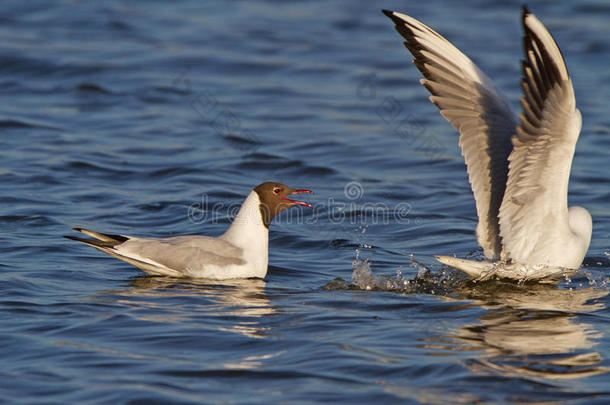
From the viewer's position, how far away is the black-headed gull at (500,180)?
7.30 meters

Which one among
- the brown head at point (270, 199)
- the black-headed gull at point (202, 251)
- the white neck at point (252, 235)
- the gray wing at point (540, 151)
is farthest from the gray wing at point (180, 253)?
the gray wing at point (540, 151)

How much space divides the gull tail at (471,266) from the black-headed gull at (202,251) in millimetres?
1602

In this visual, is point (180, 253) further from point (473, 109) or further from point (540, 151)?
point (540, 151)

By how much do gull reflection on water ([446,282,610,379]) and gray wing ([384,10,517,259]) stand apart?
2.01 feet

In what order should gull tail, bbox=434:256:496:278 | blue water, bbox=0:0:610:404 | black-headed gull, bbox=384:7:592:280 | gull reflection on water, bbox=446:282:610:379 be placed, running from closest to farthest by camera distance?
blue water, bbox=0:0:610:404, gull reflection on water, bbox=446:282:610:379, black-headed gull, bbox=384:7:592:280, gull tail, bbox=434:256:496:278

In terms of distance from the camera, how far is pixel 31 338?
635cm

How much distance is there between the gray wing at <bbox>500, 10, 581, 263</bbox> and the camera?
21.8 feet

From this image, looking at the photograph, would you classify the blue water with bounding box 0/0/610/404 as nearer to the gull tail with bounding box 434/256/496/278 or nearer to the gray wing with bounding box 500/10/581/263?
the gull tail with bounding box 434/256/496/278

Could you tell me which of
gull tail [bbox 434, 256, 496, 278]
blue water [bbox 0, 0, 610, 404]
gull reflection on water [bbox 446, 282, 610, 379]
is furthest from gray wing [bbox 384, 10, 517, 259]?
blue water [bbox 0, 0, 610, 404]

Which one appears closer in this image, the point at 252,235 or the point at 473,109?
the point at 473,109

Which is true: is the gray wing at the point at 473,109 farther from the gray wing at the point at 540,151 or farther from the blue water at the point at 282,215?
the blue water at the point at 282,215

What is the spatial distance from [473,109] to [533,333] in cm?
205

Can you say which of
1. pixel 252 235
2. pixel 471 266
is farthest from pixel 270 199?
pixel 471 266

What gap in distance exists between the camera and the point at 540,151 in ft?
22.9
